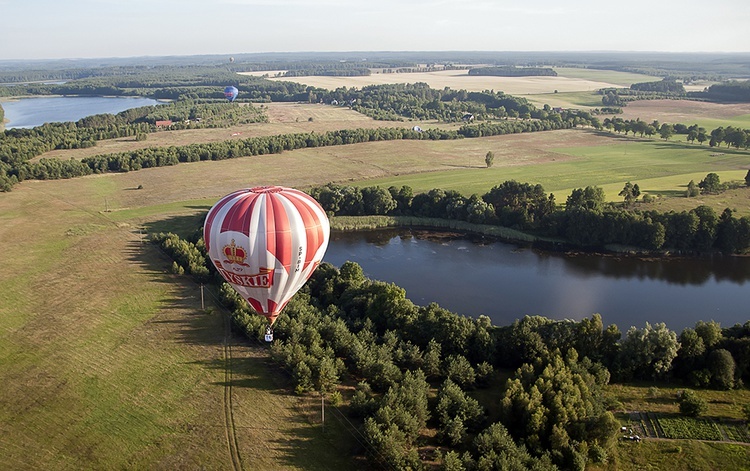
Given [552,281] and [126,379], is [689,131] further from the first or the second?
[126,379]

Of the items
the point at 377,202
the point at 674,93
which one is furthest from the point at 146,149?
the point at 674,93

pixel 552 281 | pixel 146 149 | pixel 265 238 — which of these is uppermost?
pixel 146 149

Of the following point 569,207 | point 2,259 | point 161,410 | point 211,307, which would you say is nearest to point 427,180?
point 569,207

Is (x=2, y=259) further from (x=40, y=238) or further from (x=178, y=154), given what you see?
(x=178, y=154)

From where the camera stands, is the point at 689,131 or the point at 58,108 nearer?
the point at 689,131

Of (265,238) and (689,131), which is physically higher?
(689,131)

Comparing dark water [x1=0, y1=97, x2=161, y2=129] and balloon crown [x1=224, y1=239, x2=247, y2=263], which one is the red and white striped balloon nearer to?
balloon crown [x1=224, y1=239, x2=247, y2=263]

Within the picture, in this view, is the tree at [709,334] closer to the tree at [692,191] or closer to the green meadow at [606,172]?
the green meadow at [606,172]
